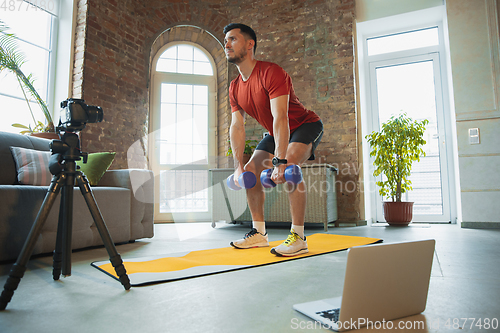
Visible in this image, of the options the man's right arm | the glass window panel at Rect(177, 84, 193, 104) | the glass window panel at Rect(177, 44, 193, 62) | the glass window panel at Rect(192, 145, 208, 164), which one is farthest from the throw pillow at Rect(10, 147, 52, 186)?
the glass window panel at Rect(177, 44, 193, 62)

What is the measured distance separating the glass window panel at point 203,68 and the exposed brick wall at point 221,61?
0.21 meters

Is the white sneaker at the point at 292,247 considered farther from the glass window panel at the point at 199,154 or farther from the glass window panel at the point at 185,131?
the glass window panel at the point at 185,131

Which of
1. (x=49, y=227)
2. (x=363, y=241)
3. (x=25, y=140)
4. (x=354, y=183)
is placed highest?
(x=25, y=140)

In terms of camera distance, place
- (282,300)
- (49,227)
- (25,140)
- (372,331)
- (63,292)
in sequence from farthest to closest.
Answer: (25,140)
(49,227)
(63,292)
(282,300)
(372,331)

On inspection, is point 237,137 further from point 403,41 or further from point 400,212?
point 403,41

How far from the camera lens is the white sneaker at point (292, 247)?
1.90 meters

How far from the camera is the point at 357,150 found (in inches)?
169

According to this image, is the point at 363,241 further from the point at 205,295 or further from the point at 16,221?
the point at 16,221

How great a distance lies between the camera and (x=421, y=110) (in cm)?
459

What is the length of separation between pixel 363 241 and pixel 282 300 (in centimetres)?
161

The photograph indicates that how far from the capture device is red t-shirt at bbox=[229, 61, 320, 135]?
6.48ft

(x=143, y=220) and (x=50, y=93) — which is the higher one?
(x=50, y=93)

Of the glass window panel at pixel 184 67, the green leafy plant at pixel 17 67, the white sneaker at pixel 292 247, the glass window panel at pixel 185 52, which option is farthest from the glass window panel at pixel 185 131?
the white sneaker at pixel 292 247

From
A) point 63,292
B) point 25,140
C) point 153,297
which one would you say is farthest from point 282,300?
point 25,140
